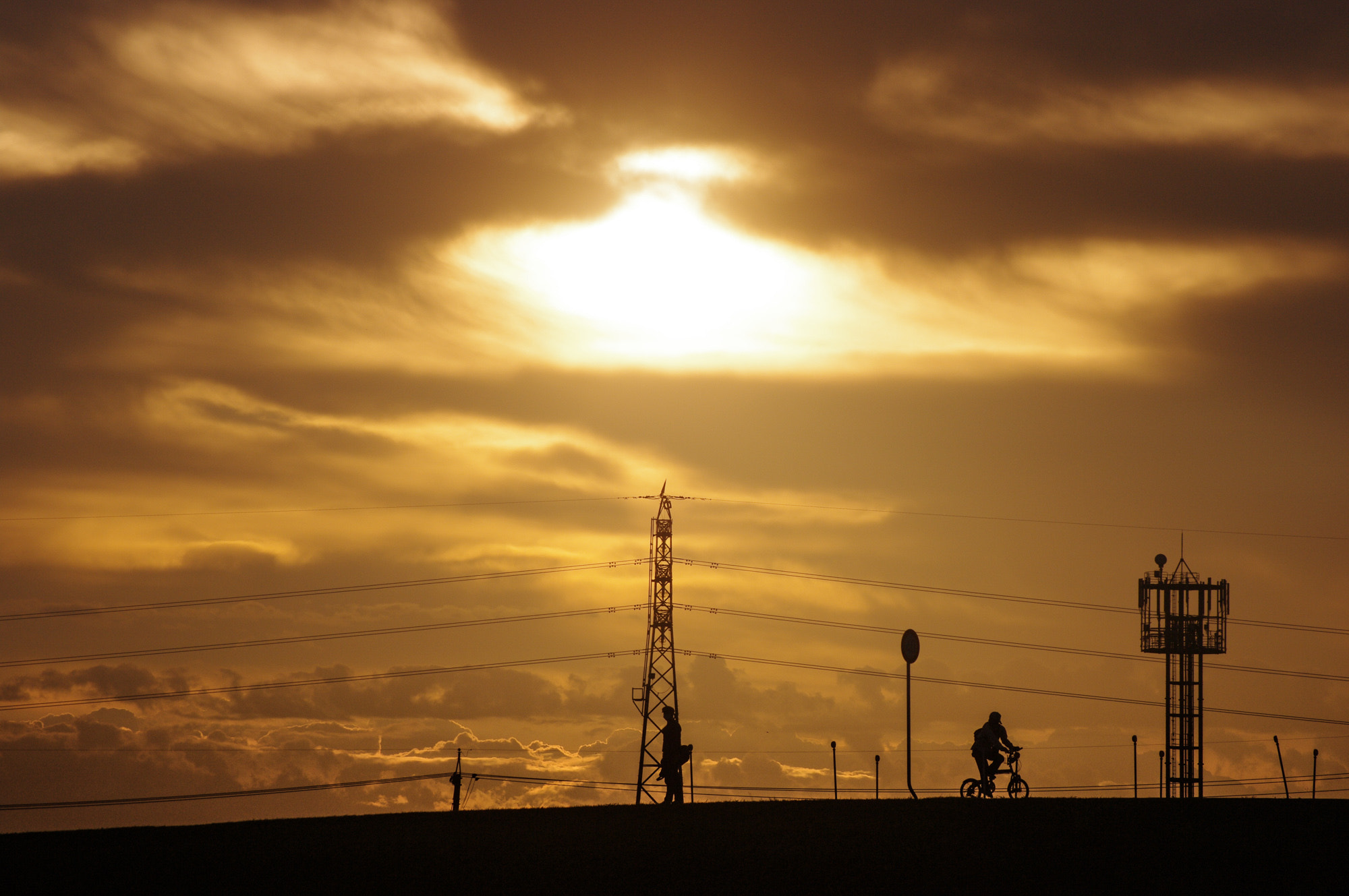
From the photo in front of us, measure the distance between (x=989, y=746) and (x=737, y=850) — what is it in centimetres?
1254

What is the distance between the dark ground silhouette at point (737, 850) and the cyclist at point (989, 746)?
4006 mm

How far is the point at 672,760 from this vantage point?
123ft

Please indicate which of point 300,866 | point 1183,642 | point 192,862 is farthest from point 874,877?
point 1183,642

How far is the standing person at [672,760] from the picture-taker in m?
37.5

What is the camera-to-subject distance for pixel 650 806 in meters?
36.2

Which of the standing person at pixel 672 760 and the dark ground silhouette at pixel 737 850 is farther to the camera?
the standing person at pixel 672 760

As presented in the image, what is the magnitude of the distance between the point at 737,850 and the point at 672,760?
29.7ft

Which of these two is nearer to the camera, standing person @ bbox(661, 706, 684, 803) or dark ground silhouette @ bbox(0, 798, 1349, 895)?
dark ground silhouette @ bbox(0, 798, 1349, 895)

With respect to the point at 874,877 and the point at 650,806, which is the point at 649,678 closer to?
the point at 650,806

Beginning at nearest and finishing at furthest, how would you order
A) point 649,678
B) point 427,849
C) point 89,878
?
point 89,878, point 427,849, point 649,678

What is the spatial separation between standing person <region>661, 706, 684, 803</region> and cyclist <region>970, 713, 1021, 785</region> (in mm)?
8373

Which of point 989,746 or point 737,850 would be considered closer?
point 737,850

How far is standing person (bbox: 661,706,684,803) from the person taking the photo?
3747cm

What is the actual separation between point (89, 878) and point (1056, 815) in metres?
21.0
